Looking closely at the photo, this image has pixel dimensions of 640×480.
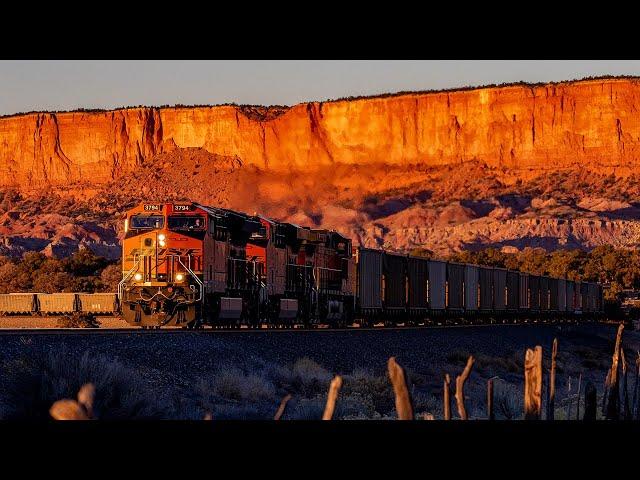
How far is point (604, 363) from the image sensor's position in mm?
44750

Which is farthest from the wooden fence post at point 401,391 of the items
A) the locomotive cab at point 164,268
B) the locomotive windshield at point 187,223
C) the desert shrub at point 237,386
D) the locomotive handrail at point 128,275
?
the locomotive handrail at point 128,275

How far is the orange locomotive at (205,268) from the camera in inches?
1184

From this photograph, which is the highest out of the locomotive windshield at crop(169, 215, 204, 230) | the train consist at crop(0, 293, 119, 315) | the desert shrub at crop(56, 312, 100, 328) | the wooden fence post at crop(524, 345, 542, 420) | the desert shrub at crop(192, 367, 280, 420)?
the locomotive windshield at crop(169, 215, 204, 230)

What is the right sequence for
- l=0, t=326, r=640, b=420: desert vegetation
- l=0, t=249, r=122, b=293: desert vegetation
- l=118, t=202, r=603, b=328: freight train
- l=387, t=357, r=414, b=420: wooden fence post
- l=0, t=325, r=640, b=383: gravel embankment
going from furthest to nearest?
l=0, t=249, r=122, b=293: desert vegetation
l=118, t=202, r=603, b=328: freight train
l=0, t=325, r=640, b=383: gravel embankment
l=0, t=326, r=640, b=420: desert vegetation
l=387, t=357, r=414, b=420: wooden fence post

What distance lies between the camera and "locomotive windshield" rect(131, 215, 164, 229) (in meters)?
30.8

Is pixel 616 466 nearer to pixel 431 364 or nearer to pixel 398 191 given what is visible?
pixel 431 364

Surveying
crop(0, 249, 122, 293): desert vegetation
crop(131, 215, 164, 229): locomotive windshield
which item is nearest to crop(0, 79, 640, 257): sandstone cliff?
crop(0, 249, 122, 293): desert vegetation

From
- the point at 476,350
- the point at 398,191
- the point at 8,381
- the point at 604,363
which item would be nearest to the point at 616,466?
the point at 8,381

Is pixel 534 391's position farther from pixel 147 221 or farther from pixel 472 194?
pixel 472 194

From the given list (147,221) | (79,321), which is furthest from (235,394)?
(79,321)

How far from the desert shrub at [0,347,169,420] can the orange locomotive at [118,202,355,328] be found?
1202 cm

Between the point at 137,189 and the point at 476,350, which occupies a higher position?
the point at 137,189

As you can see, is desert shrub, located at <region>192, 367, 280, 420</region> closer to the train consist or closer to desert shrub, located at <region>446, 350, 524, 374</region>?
desert shrub, located at <region>446, 350, 524, 374</region>
